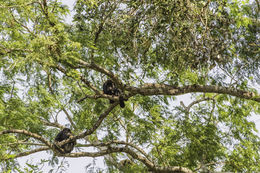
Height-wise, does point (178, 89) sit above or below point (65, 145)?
above

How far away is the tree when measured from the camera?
5320mm

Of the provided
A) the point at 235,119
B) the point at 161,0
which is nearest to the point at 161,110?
the point at 235,119

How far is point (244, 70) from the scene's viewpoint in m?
5.88

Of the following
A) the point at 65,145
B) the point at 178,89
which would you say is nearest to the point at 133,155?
the point at 65,145

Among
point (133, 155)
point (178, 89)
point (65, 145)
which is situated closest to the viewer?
point (178, 89)

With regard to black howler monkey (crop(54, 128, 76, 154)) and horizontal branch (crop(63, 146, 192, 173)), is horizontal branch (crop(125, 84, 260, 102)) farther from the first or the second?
black howler monkey (crop(54, 128, 76, 154))

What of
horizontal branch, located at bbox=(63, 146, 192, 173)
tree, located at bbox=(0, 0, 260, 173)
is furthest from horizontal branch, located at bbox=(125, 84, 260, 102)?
horizontal branch, located at bbox=(63, 146, 192, 173)

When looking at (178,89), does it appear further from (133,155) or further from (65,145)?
(65,145)

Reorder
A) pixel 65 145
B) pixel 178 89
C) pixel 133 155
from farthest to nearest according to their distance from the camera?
pixel 133 155, pixel 65 145, pixel 178 89

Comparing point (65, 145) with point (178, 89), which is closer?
point (178, 89)

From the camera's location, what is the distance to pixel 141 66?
6562 millimetres

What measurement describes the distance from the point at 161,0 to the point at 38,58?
2154 mm

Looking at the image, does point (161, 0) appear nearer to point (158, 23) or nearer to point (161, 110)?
point (158, 23)

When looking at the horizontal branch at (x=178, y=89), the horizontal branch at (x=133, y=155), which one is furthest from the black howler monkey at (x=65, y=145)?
the horizontal branch at (x=178, y=89)
